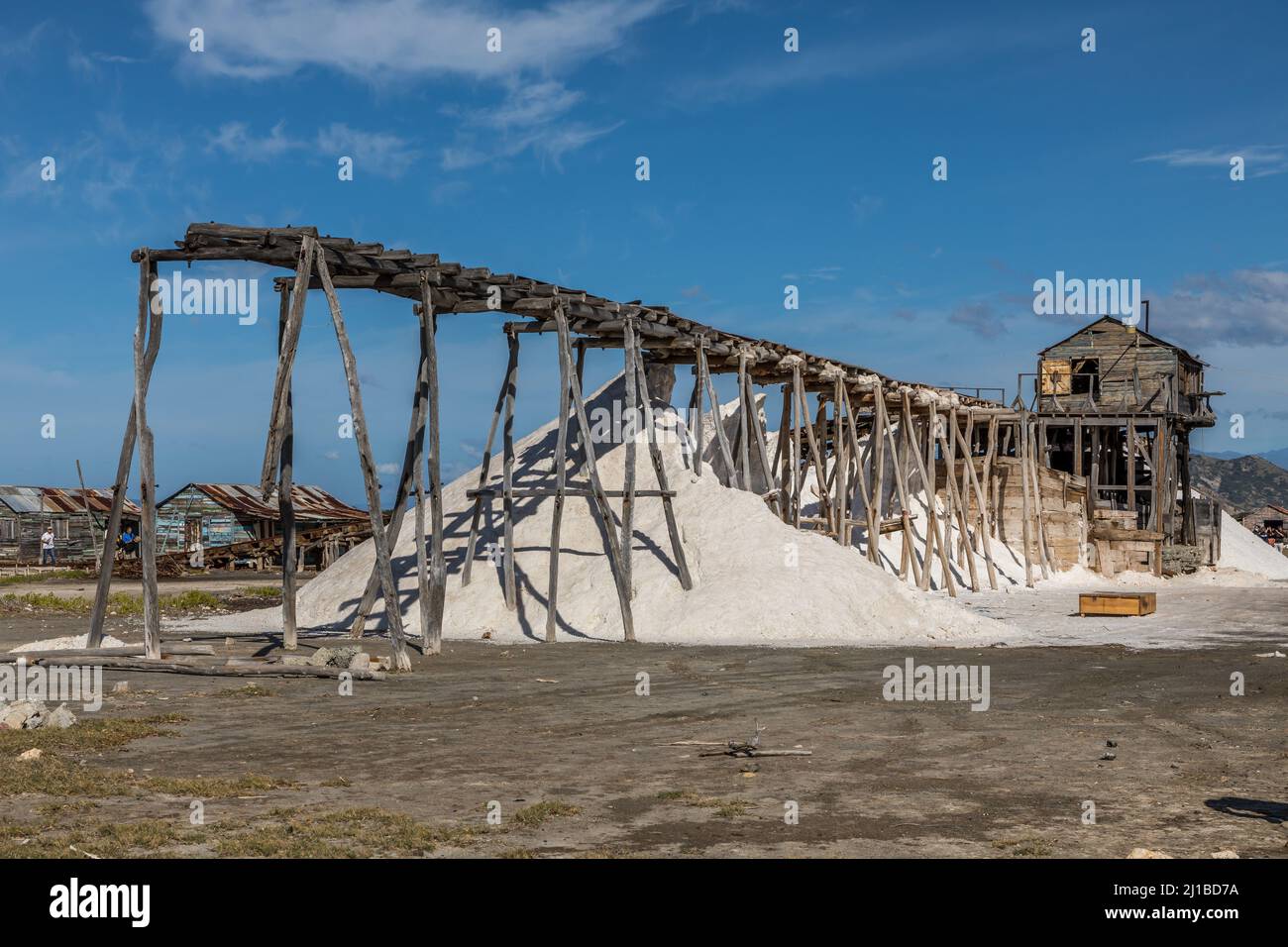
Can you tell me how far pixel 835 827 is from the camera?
7.89m

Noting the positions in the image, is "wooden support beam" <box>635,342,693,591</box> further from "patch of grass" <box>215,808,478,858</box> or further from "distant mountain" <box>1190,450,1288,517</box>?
"distant mountain" <box>1190,450,1288,517</box>

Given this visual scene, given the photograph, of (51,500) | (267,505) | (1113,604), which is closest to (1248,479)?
(267,505)

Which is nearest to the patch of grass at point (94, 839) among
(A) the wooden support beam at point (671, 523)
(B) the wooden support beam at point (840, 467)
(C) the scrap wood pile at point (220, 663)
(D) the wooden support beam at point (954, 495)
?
(C) the scrap wood pile at point (220, 663)

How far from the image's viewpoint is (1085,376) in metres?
46.8

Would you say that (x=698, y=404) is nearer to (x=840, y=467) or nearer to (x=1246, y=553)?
(x=840, y=467)

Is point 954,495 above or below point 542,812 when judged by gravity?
above

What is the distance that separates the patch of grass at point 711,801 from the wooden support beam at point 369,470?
8089 mm

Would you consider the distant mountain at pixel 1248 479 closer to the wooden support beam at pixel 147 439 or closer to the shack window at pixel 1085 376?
the shack window at pixel 1085 376

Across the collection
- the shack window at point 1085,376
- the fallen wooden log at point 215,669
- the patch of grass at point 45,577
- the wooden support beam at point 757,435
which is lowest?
the fallen wooden log at point 215,669

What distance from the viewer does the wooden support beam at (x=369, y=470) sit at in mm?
16547

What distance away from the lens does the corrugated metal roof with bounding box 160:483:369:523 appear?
168ft

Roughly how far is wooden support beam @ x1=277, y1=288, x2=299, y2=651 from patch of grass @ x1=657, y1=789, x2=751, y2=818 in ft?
33.4

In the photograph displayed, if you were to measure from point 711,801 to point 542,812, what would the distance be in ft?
3.78
